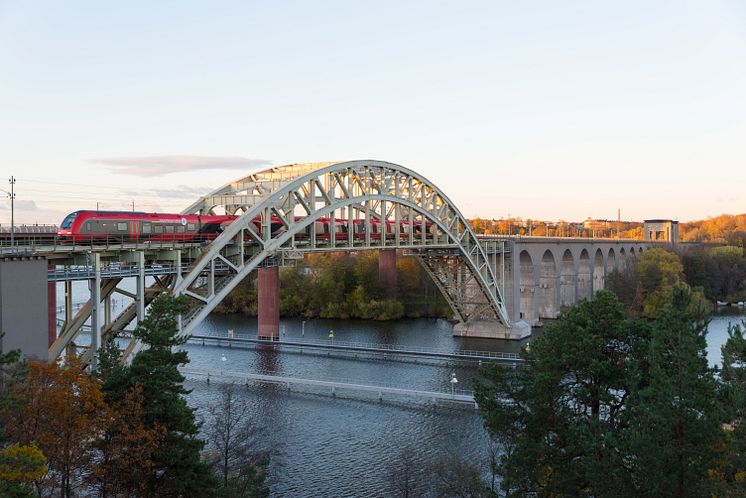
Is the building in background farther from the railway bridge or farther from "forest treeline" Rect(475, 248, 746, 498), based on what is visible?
Answer: "forest treeline" Rect(475, 248, 746, 498)

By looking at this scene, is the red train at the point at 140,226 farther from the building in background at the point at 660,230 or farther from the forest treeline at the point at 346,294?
the building in background at the point at 660,230

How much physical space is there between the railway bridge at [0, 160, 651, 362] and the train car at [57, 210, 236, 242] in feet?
2.13

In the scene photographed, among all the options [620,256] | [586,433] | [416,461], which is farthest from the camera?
[620,256]

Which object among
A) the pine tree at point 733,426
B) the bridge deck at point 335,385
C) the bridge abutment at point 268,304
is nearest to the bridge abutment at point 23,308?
the pine tree at point 733,426

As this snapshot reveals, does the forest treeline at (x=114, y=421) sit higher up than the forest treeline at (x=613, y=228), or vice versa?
the forest treeline at (x=613, y=228)

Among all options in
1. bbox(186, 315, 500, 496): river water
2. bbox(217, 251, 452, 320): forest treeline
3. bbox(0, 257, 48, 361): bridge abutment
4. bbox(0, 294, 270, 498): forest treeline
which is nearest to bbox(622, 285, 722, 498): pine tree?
bbox(0, 294, 270, 498): forest treeline

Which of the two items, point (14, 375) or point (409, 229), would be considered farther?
point (409, 229)

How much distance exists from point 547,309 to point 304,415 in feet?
135

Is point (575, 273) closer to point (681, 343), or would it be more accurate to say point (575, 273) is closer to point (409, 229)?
point (409, 229)

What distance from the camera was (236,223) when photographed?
27859 millimetres

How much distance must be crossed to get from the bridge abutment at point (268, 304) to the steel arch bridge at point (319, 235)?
10.7m

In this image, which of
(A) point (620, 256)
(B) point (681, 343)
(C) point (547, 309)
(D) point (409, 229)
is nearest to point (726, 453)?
(B) point (681, 343)

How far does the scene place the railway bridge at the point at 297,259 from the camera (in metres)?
21.7

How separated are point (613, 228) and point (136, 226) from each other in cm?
15584
